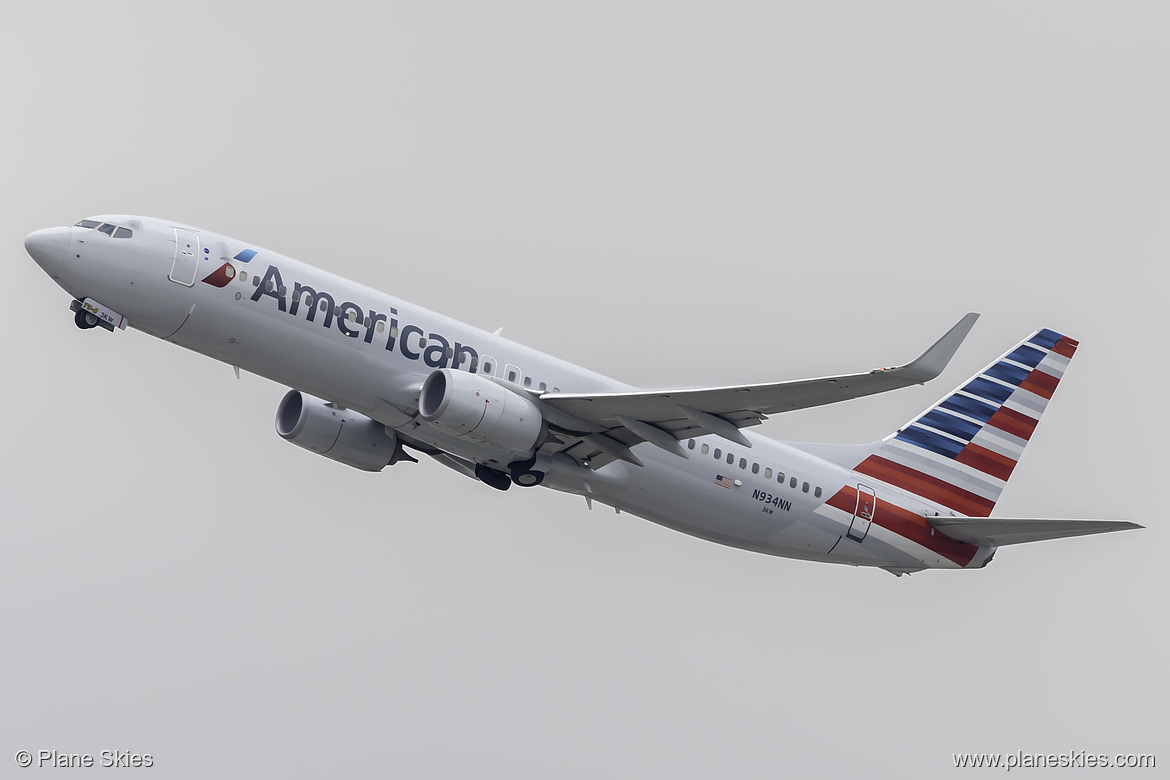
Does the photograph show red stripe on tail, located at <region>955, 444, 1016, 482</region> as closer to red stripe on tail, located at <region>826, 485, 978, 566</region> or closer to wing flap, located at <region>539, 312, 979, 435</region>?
red stripe on tail, located at <region>826, 485, 978, 566</region>

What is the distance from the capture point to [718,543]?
117 feet

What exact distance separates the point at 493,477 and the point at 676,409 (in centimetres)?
586

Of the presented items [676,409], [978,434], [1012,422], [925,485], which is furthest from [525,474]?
[1012,422]

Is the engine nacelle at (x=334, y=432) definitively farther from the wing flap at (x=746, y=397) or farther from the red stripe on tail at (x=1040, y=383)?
the red stripe on tail at (x=1040, y=383)

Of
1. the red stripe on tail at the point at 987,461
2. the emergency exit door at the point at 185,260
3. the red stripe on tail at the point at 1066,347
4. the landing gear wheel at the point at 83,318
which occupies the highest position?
the red stripe on tail at the point at 1066,347

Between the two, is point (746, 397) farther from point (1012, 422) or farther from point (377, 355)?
point (1012, 422)

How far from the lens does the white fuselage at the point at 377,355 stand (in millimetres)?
28656

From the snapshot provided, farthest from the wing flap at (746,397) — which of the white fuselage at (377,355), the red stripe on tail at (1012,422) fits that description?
the red stripe on tail at (1012,422)

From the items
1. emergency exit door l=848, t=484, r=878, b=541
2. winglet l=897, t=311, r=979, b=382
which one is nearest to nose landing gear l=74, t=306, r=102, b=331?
winglet l=897, t=311, r=979, b=382

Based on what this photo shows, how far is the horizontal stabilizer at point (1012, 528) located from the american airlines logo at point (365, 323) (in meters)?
14.2

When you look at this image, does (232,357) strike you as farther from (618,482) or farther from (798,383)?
(798,383)

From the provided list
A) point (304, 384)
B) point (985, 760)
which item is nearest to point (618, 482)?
point (304, 384)

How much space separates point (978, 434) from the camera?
3991cm

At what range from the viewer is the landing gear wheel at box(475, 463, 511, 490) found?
110 ft
